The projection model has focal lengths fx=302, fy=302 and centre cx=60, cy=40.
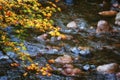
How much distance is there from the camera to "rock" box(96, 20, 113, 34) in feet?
38.7

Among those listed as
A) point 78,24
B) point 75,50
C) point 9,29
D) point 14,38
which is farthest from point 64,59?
point 78,24

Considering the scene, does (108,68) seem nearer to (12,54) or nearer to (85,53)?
(85,53)

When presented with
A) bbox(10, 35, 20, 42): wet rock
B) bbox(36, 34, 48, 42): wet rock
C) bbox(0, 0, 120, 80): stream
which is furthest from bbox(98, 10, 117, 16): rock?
bbox(10, 35, 20, 42): wet rock

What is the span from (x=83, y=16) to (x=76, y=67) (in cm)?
435

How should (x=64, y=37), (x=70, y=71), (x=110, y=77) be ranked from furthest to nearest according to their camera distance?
(x=64, y=37)
(x=70, y=71)
(x=110, y=77)

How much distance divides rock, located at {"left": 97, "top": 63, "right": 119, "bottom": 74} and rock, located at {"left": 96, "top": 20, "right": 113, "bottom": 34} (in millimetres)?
2789

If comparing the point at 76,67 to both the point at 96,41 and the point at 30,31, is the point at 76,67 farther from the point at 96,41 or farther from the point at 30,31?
the point at 30,31

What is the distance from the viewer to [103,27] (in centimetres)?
1191

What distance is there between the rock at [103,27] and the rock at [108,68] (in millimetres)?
2789

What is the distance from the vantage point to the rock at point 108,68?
900cm

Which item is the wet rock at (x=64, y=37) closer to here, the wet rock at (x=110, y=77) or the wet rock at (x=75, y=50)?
the wet rock at (x=75, y=50)

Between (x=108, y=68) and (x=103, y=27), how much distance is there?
316cm

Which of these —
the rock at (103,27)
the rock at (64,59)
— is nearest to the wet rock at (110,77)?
the rock at (64,59)

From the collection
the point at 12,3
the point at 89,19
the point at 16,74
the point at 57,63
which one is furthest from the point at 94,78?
the point at 89,19
